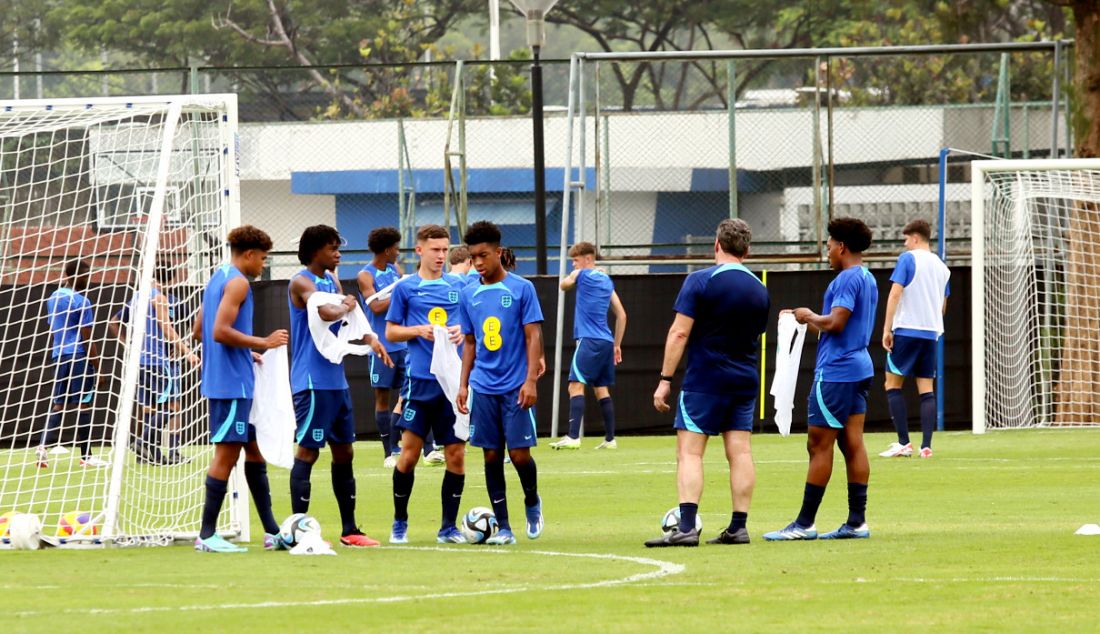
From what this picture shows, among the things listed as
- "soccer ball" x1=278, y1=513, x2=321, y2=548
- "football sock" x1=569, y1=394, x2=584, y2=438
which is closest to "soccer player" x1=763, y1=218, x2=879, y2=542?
"soccer ball" x1=278, y1=513, x2=321, y2=548

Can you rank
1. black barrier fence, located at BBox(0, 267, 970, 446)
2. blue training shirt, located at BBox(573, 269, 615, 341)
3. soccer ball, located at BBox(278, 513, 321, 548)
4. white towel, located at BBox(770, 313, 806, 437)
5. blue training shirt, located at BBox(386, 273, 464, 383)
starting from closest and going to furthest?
soccer ball, located at BBox(278, 513, 321, 548) → blue training shirt, located at BBox(386, 273, 464, 383) → white towel, located at BBox(770, 313, 806, 437) → blue training shirt, located at BBox(573, 269, 615, 341) → black barrier fence, located at BBox(0, 267, 970, 446)

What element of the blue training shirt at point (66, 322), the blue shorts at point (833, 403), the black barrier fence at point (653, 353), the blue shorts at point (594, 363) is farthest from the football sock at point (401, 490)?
the black barrier fence at point (653, 353)

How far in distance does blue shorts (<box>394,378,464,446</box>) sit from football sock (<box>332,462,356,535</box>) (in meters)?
0.52

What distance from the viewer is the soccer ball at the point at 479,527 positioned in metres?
10.4

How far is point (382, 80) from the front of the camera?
29719mm

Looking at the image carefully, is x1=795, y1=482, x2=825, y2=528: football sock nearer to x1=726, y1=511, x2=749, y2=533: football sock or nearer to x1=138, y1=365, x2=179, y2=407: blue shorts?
x1=726, y1=511, x2=749, y2=533: football sock

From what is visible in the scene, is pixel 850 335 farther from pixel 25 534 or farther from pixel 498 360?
pixel 25 534

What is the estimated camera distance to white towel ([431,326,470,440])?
10.5 metres

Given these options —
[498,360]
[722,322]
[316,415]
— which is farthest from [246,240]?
[722,322]

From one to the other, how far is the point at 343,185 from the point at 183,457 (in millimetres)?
14454

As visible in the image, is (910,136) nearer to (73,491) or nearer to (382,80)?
→ (382,80)

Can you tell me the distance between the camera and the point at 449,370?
10.5 metres

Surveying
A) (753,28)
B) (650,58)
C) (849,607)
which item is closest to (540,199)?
(650,58)

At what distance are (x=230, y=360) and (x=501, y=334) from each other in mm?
1631
